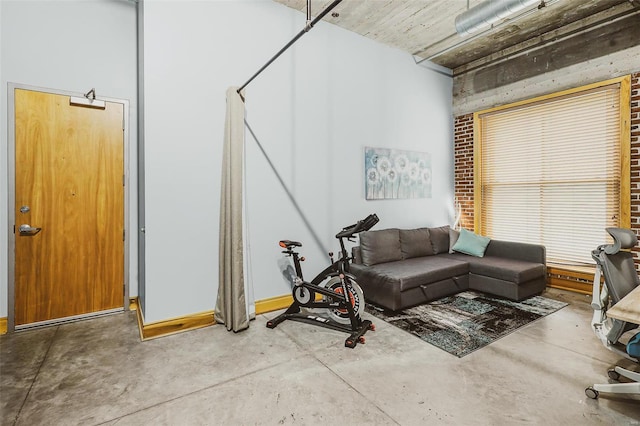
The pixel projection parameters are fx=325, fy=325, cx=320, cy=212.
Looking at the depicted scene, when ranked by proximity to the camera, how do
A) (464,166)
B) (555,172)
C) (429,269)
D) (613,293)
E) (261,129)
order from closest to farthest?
(613,293), (261,129), (429,269), (555,172), (464,166)

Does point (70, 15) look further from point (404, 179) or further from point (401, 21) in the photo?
point (404, 179)

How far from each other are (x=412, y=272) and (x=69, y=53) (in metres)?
4.30

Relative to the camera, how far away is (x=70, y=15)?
326 cm

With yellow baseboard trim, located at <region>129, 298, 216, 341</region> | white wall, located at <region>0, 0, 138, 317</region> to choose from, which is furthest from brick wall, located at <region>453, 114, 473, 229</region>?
white wall, located at <region>0, 0, 138, 317</region>

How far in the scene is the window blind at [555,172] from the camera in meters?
4.10

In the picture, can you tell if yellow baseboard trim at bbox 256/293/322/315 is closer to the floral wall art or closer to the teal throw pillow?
the floral wall art

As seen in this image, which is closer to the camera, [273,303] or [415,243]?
[273,303]

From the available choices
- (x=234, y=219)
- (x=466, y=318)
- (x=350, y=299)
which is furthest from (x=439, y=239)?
(x=234, y=219)

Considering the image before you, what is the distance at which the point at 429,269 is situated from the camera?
12.7ft

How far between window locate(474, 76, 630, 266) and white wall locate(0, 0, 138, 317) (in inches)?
199

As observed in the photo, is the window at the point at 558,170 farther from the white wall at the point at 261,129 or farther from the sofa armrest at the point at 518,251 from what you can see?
the white wall at the point at 261,129

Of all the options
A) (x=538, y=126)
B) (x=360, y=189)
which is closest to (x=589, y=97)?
(x=538, y=126)

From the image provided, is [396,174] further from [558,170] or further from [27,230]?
[27,230]

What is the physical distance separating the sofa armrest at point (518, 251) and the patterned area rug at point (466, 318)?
53 centimetres
